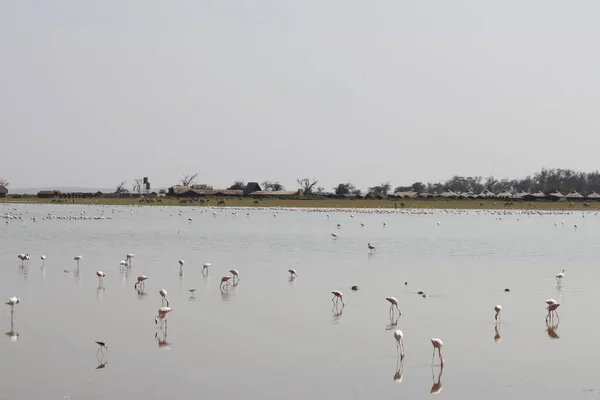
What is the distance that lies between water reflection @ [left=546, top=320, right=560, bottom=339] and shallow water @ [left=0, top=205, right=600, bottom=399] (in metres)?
0.08

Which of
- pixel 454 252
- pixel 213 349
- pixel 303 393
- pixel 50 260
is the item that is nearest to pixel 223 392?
pixel 303 393

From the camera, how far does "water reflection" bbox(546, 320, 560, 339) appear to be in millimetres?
15789

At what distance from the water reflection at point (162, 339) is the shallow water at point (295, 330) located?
0.28 feet

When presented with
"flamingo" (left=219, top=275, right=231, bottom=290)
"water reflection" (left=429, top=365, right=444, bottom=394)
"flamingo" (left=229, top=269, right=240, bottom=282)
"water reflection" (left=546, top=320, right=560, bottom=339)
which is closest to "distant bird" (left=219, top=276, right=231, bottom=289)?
"flamingo" (left=219, top=275, right=231, bottom=290)

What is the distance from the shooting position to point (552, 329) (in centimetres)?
1644

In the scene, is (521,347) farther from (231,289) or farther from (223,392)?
(231,289)

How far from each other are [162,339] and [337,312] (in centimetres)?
457

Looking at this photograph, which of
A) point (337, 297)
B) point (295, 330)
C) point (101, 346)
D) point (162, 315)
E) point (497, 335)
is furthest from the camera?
point (337, 297)

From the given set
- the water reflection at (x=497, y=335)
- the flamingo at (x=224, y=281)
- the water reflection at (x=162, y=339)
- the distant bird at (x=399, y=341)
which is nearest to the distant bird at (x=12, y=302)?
the water reflection at (x=162, y=339)

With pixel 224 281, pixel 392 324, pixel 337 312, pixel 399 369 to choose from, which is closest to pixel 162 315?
pixel 337 312

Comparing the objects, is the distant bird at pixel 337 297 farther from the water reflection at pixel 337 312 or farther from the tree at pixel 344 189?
the tree at pixel 344 189

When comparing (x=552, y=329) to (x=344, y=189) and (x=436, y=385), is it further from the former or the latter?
(x=344, y=189)

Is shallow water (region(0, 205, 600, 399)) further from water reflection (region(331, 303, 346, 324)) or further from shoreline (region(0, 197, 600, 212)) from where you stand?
shoreline (region(0, 197, 600, 212))

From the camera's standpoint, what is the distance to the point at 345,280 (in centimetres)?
2423
